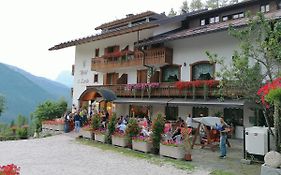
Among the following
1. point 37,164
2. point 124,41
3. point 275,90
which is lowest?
point 37,164

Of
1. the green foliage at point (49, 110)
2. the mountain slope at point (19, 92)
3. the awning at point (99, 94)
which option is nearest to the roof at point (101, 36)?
the awning at point (99, 94)

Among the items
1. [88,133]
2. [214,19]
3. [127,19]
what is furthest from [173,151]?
[127,19]

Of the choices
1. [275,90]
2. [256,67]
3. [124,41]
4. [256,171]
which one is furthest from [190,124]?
[124,41]

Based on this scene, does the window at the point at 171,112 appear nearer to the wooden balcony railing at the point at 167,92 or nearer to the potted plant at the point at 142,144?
the wooden balcony railing at the point at 167,92

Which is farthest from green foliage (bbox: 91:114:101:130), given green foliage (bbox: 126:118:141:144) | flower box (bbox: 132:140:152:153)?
flower box (bbox: 132:140:152:153)

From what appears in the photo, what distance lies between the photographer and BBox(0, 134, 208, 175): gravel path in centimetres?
1055

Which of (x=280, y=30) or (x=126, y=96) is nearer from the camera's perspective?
(x=280, y=30)

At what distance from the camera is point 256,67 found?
42.7ft

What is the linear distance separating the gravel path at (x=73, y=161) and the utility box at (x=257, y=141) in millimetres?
2208

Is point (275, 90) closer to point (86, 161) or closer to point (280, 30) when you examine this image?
point (280, 30)

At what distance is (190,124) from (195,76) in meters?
6.62

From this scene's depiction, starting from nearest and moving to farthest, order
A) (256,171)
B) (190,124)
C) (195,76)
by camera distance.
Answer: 1. (256,171)
2. (190,124)
3. (195,76)

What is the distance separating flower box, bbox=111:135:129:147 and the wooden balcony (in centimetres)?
865

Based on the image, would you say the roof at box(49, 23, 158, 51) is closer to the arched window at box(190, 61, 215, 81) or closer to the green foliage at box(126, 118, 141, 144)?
the arched window at box(190, 61, 215, 81)
